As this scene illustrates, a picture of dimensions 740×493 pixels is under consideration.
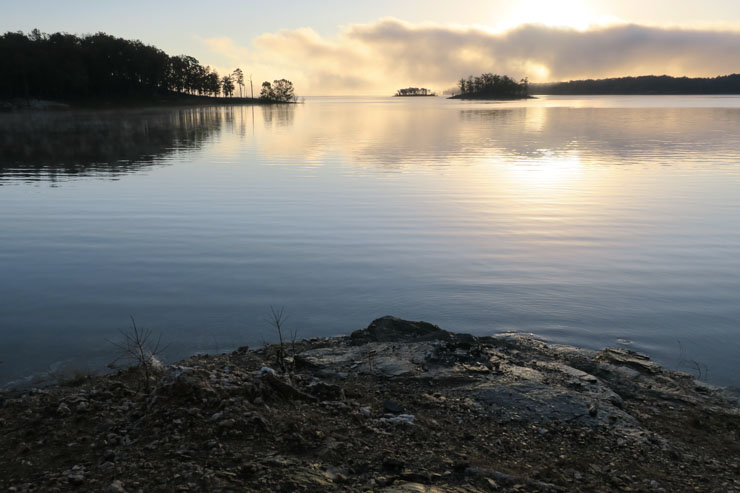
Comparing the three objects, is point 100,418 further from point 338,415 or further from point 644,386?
point 644,386

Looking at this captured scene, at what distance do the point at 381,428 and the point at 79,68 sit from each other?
158 metres

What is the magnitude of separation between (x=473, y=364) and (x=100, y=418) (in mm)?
4934

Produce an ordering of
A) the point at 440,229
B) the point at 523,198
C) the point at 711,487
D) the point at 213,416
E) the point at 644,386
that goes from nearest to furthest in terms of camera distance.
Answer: the point at 711,487 → the point at 213,416 → the point at 644,386 → the point at 440,229 → the point at 523,198

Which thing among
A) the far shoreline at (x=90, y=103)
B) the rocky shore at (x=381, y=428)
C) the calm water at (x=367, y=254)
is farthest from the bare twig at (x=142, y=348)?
the far shoreline at (x=90, y=103)

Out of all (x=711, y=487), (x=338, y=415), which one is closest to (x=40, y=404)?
(x=338, y=415)

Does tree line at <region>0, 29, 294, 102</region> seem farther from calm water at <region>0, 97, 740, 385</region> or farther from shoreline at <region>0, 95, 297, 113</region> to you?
calm water at <region>0, 97, 740, 385</region>

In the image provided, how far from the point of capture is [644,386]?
25.6 feet

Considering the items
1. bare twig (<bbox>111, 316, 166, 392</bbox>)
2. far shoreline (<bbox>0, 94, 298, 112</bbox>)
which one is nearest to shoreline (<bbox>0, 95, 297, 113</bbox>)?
far shoreline (<bbox>0, 94, 298, 112</bbox>)

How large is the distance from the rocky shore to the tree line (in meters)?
147

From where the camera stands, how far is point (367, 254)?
50.5ft

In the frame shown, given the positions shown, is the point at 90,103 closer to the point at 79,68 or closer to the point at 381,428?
the point at 79,68

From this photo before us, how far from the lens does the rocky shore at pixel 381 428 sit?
5.21 m

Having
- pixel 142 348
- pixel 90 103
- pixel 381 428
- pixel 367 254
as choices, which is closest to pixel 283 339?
pixel 142 348

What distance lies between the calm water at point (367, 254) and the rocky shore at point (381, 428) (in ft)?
6.45
